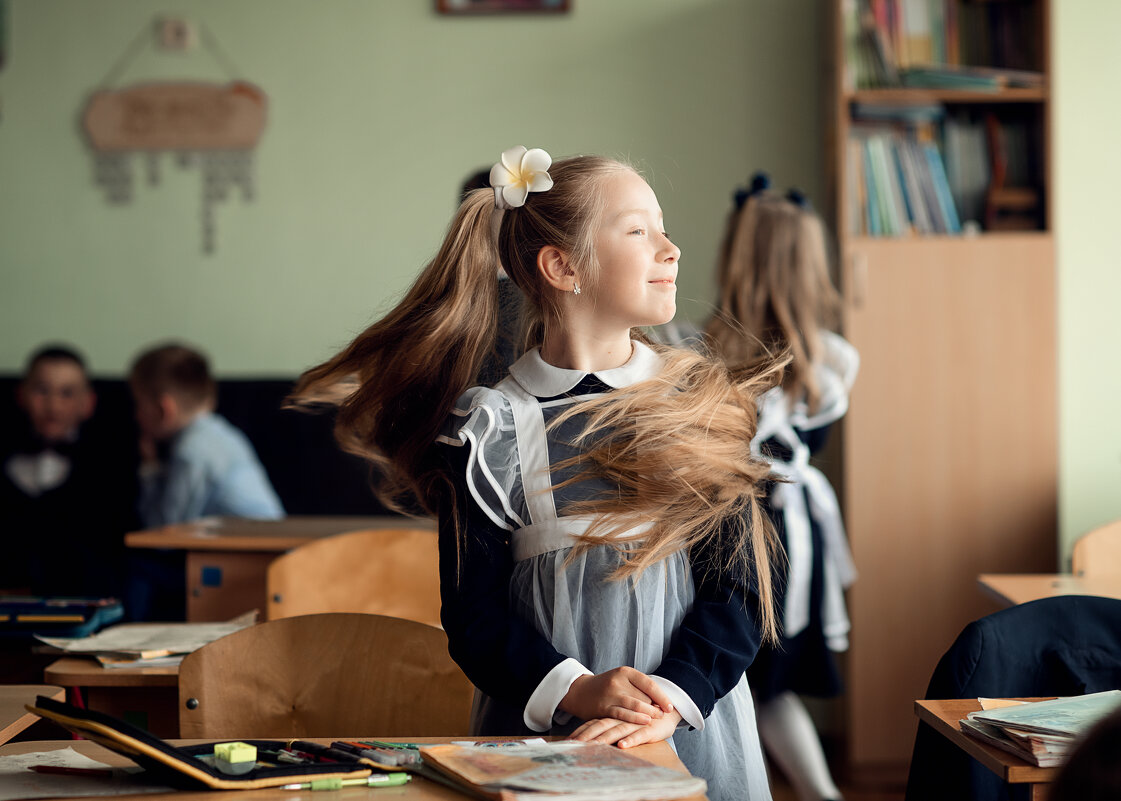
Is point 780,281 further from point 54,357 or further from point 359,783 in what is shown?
point 54,357

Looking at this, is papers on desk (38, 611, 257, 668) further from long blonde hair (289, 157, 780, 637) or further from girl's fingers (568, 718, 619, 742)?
girl's fingers (568, 718, 619, 742)

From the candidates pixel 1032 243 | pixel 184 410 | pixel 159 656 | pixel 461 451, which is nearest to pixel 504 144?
pixel 184 410

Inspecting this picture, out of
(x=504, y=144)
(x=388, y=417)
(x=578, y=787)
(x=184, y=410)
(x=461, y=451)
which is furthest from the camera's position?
(x=504, y=144)

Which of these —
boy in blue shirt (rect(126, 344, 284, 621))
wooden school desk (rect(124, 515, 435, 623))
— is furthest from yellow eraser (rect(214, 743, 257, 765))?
boy in blue shirt (rect(126, 344, 284, 621))

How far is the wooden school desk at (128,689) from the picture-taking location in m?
1.67

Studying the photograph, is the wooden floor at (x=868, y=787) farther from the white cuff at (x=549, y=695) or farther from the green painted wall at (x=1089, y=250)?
the white cuff at (x=549, y=695)

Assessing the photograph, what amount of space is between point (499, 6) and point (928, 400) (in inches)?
71.9

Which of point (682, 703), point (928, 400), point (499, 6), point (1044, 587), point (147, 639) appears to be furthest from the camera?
point (499, 6)

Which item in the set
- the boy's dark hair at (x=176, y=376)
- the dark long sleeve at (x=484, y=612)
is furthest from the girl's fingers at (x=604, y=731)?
the boy's dark hair at (x=176, y=376)

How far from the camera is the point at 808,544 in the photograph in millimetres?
2594

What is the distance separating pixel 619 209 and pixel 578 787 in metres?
Answer: 0.70

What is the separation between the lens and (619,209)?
52.0 inches

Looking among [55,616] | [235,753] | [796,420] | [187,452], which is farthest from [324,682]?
[187,452]

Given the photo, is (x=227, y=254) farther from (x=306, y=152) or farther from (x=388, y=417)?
(x=388, y=417)
